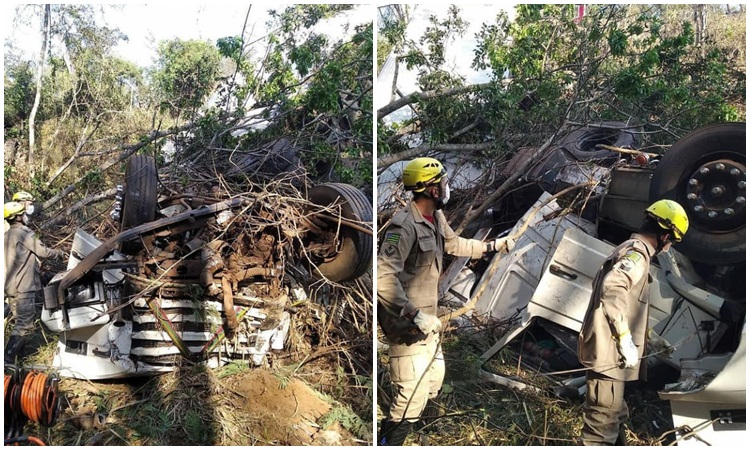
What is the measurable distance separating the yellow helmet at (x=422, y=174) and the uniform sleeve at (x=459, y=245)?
183mm

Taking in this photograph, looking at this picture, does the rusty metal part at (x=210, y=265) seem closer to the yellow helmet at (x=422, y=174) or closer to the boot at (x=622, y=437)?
the yellow helmet at (x=422, y=174)

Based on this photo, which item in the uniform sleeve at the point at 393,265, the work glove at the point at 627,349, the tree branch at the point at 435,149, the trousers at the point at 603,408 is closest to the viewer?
the work glove at the point at 627,349

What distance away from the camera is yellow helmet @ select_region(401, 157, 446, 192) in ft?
11.3

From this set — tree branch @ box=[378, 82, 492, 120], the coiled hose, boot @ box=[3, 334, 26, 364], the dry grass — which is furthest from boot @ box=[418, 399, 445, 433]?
boot @ box=[3, 334, 26, 364]

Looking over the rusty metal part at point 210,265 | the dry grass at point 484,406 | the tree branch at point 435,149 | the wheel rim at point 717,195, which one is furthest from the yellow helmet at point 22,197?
the wheel rim at point 717,195

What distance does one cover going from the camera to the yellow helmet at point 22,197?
3.85 m

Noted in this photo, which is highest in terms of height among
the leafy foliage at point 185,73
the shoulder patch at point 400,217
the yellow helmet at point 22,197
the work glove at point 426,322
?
the leafy foliage at point 185,73

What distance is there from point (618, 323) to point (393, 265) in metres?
1.14

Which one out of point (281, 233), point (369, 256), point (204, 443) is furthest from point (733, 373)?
point (204, 443)

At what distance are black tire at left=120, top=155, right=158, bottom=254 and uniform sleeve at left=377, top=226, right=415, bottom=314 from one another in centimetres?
140

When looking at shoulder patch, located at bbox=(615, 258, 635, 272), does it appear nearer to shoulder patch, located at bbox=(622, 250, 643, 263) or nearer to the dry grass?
shoulder patch, located at bbox=(622, 250, 643, 263)

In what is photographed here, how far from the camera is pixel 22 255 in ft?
12.7

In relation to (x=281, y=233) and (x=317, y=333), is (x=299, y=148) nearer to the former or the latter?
(x=281, y=233)

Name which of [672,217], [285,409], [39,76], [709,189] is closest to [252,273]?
[285,409]
